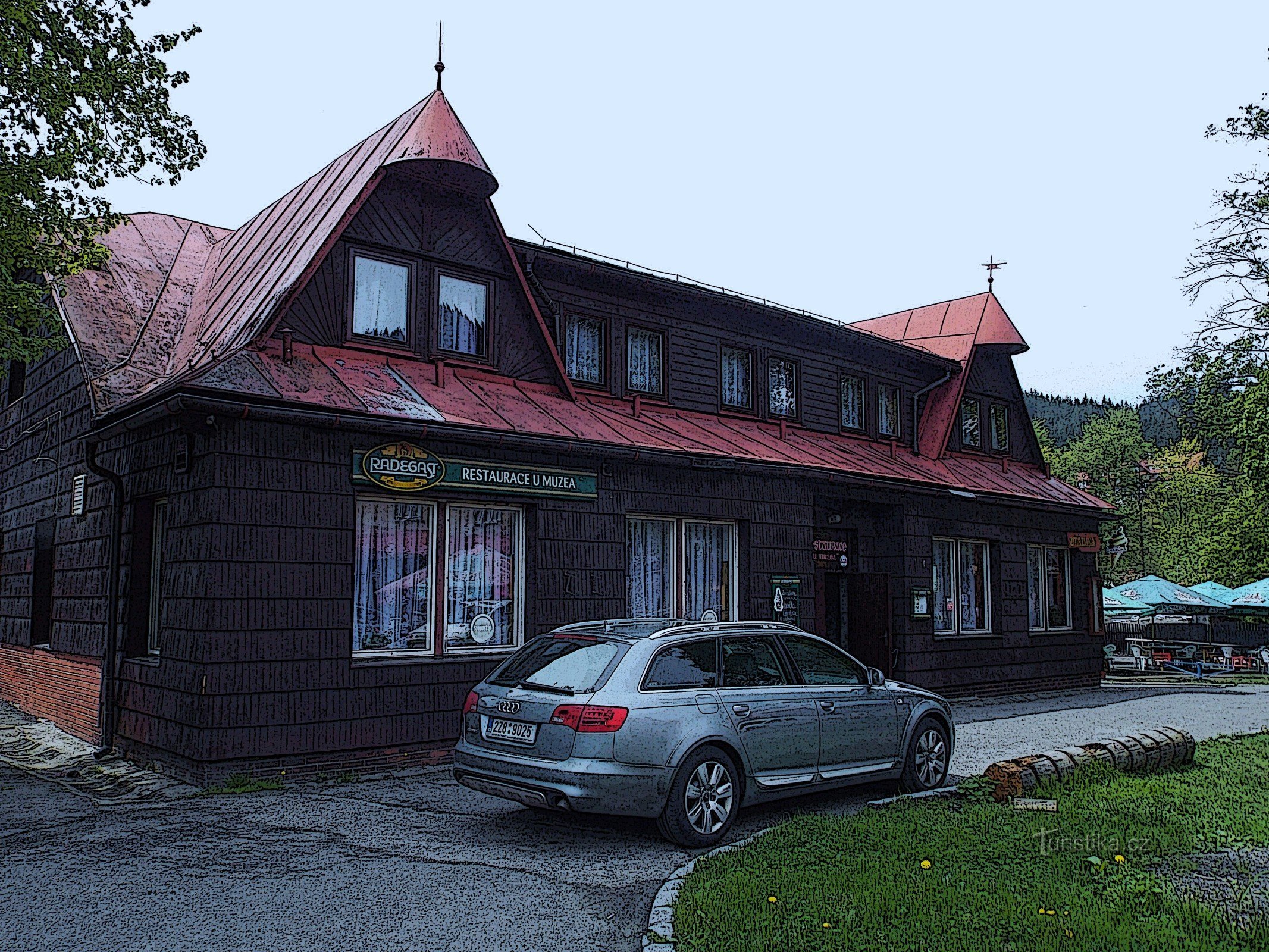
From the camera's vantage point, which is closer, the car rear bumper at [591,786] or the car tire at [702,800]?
the car rear bumper at [591,786]

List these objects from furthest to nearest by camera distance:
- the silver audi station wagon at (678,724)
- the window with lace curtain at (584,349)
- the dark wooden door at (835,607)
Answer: the dark wooden door at (835,607) < the window with lace curtain at (584,349) < the silver audi station wagon at (678,724)

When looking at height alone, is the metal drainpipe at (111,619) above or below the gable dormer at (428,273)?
below

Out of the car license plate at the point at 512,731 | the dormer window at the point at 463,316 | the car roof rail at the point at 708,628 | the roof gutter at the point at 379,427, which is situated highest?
the dormer window at the point at 463,316

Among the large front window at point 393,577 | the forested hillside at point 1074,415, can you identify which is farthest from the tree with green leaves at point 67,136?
the forested hillside at point 1074,415

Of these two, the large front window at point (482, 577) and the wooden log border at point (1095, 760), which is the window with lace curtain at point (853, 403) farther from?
the wooden log border at point (1095, 760)

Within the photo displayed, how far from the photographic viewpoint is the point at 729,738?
8.03m

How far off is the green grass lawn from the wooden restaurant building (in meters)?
5.30

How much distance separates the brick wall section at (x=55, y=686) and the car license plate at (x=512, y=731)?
6.59 metres

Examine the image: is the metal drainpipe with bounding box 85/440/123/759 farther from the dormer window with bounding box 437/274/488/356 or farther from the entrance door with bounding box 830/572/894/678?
the entrance door with bounding box 830/572/894/678

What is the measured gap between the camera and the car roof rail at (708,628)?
8.31 meters

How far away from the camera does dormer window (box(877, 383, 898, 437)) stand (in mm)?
20219

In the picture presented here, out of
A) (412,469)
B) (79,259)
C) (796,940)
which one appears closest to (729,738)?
(796,940)

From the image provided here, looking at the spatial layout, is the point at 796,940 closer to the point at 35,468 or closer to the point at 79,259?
the point at 79,259

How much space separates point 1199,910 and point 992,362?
59.2 ft
